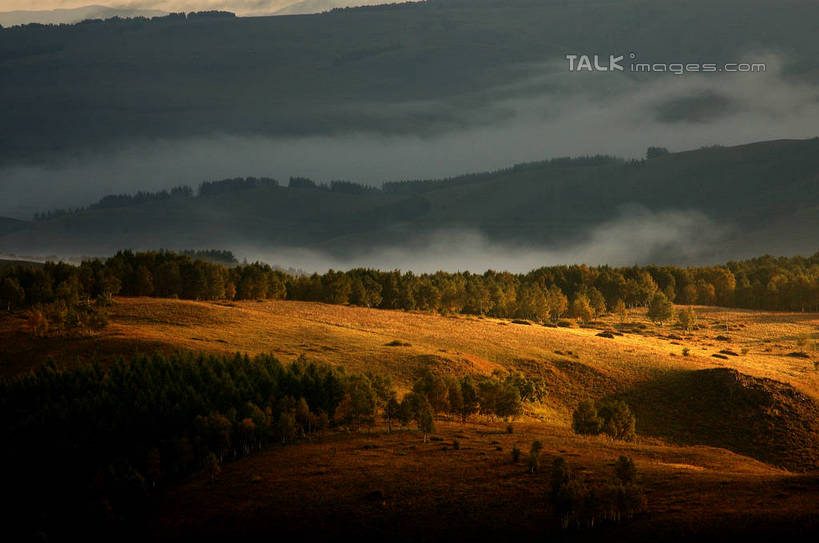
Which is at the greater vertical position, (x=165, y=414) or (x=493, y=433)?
(x=165, y=414)

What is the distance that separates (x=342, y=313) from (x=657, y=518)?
425 feet

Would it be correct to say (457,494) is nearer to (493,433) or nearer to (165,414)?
(493,433)

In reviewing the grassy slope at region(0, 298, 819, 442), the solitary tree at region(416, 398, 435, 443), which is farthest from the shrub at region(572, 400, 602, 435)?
the solitary tree at region(416, 398, 435, 443)

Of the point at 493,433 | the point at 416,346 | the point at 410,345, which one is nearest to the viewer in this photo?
the point at 493,433

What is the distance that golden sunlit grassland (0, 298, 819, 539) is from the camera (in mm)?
66375

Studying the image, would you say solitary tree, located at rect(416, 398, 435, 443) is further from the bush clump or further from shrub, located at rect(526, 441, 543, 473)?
the bush clump

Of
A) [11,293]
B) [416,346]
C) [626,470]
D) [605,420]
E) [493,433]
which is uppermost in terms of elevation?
[11,293]

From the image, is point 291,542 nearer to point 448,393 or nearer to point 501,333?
point 448,393

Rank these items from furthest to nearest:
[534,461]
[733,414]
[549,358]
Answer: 1. [549,358]
2. [733,414]
3. [534,461]

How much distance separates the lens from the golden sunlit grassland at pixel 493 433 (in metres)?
66.4

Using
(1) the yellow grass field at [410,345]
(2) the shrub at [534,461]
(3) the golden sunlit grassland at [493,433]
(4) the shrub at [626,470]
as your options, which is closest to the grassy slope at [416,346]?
(1) the yellow grass field at [410,345]

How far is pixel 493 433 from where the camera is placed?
94188mm

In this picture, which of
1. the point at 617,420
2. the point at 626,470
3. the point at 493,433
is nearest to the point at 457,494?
the point at 626,470

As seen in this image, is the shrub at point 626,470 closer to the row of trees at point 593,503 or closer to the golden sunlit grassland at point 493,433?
the golden sunlit grassland at point 493,433
